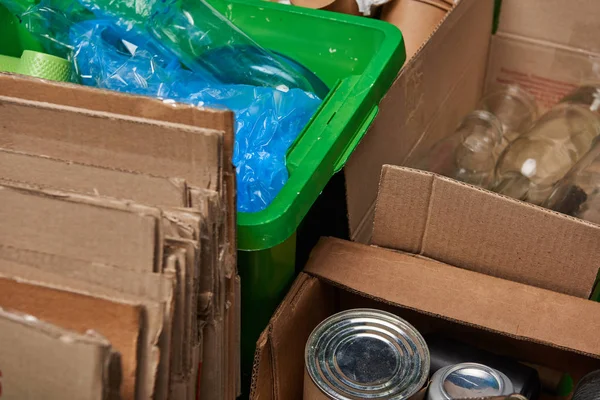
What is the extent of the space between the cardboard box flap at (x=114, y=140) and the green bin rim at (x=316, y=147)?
150mm

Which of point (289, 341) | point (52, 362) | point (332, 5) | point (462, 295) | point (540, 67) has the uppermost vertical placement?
point (332, 5)

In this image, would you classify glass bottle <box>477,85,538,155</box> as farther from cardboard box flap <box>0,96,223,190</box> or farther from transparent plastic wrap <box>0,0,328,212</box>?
cardboard box flap <box>0,96,223,190</box>

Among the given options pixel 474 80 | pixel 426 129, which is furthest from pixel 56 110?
pixel 474 80

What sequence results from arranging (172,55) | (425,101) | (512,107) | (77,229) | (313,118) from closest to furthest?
(77,229), (313,118), (172,55), (425,101), (512,107)

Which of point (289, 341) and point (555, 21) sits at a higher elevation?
point (555, 21)

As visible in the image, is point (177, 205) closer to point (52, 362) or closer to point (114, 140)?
point (114, 140)

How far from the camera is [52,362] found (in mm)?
620

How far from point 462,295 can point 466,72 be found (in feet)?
2.62

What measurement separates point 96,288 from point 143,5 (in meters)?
0.73

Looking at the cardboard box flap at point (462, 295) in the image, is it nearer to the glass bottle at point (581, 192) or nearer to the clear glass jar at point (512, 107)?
the glass bottle at point (581, 192)

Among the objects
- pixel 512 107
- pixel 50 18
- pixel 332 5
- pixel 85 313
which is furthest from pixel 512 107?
pixel 85 313

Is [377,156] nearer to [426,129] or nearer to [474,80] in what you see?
[426,129]

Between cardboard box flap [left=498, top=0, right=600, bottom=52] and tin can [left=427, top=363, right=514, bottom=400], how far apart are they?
0.99 m

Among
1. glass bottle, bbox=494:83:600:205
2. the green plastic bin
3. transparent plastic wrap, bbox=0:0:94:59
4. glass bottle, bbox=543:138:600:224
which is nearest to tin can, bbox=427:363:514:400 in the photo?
the green plastic bin
